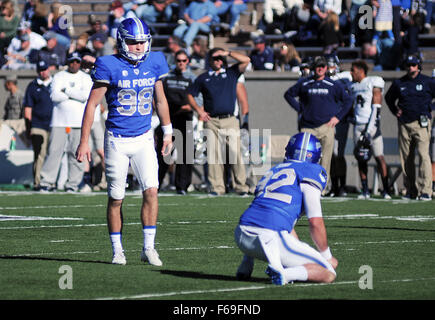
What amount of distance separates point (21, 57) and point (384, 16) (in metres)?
8.21

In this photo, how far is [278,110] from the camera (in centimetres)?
2111

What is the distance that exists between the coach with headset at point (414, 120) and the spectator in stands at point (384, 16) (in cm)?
479

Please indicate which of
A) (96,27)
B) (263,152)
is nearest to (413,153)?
(263,152)

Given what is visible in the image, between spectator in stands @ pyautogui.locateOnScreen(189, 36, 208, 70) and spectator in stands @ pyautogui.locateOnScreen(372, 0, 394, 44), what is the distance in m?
3.68

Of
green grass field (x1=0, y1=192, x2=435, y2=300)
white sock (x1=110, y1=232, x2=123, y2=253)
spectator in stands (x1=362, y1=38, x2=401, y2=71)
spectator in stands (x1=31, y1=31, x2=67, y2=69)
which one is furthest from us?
spectator in stands (x1=31, y1=31, x2=67, y2=69)

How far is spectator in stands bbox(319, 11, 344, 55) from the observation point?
886 inches

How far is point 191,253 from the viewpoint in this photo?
9711 mm

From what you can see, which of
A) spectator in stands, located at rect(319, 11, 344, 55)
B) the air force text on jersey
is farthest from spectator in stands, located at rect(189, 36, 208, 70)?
the air force text on jersey

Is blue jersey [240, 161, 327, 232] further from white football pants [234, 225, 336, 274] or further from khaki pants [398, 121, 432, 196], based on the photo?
khaki pants [398, 121, 432, 196]

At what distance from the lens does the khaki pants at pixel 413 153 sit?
17094 mm

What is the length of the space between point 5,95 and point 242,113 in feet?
21.6

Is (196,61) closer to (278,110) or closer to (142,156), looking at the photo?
(278,110)
